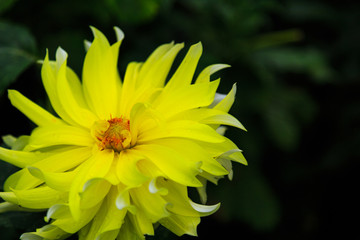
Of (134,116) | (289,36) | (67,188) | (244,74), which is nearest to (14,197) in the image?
(67,188)

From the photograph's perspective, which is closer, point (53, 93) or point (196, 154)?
point (196, 154)

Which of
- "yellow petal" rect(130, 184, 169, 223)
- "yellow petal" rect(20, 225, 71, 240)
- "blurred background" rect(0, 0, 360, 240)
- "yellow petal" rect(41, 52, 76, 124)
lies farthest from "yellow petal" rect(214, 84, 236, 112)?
"blurred background" rect(0, 0, 360, 240)

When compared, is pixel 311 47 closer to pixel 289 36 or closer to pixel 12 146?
pixel 289 36

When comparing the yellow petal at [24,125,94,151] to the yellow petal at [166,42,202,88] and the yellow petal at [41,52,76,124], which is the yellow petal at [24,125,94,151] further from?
the yellow petal at [166,42,202,88]

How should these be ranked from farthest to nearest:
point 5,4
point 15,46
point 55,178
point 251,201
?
point 251,201 → point 15,46 → point 5,4 → point 55,178

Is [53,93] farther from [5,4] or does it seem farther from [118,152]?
[5,4]

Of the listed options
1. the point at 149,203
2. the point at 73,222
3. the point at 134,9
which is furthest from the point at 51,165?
the point at 134,9
